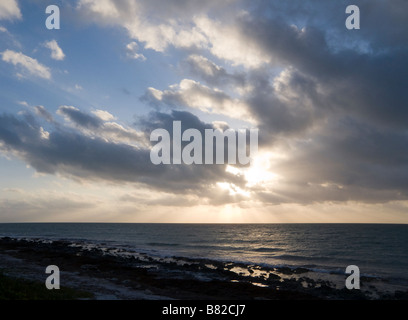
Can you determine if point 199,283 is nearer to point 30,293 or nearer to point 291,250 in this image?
point 30,293

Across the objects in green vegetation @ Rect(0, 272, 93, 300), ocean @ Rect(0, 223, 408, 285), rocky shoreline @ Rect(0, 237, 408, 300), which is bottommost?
ocean @ Rect(0, 223, 408, 285)

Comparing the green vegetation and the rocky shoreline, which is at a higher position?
the green vegetation

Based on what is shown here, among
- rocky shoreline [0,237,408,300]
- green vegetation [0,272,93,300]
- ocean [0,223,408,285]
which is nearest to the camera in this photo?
green vegetation [0,272,93,300]

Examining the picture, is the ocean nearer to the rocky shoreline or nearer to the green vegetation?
the rocky shoreline

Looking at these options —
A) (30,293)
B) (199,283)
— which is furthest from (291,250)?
(30,293)

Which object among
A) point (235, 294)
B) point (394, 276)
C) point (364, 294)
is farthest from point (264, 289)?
point (394, 276)

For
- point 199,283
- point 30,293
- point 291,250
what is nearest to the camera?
point 30,293

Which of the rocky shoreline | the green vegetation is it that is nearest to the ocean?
Result: the rocky shoreline

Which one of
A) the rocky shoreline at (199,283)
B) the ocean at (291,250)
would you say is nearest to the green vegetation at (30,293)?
the rocky shoreline at (199,283)

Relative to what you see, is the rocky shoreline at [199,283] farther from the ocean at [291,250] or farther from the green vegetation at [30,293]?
the ocean at [291,250]

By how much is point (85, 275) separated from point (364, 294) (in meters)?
24.7

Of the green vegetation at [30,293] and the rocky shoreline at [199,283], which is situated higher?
the green vegetation at [30,293]
